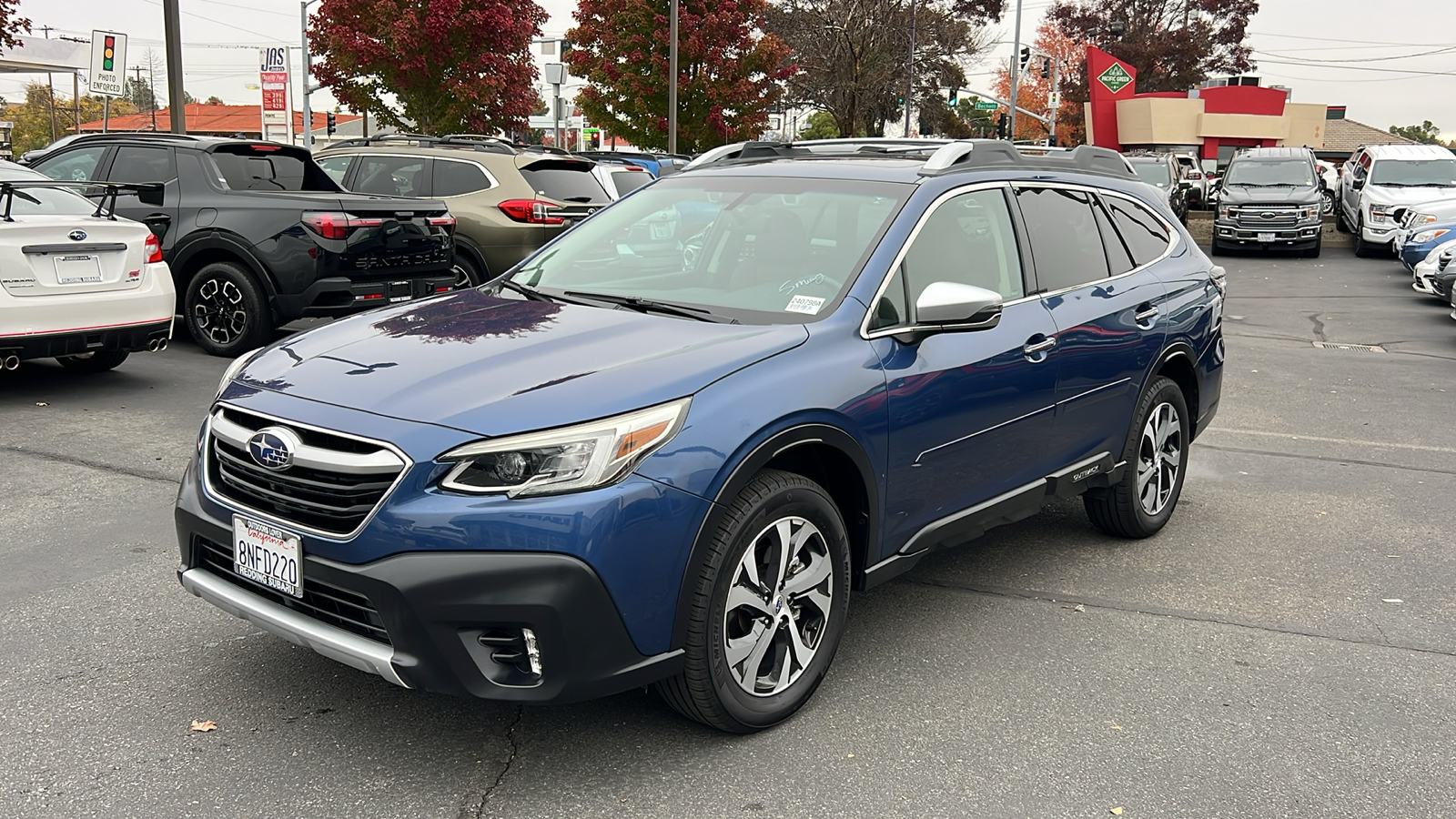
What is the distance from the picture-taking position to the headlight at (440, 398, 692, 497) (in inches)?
122

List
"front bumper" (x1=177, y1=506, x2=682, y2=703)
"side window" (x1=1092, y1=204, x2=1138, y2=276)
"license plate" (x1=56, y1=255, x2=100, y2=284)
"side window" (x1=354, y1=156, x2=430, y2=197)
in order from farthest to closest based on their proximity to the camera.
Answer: "side window" (x1=354, y1=156, x2=430, y2=197) < "license plate" (x1=56, y1=255, x2=100, y2=284) < "side window" (x1=1092, y1=204, x2=1138, y2=276) < "front bumper" (x1=177, y1=506, x2=682, y2=703)

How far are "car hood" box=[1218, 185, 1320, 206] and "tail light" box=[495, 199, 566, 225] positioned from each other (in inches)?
616

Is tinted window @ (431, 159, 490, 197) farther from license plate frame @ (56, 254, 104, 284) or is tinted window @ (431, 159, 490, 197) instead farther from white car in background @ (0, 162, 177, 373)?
license plate frame @ (56, 254, 104, 284)

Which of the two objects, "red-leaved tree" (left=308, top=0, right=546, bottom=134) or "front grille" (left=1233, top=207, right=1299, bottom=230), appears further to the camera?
"red-leaved tree" (left=308, top=0, right=546, bottom=134)

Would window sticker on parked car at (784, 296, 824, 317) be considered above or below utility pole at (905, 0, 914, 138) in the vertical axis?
below

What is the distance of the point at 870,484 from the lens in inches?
153

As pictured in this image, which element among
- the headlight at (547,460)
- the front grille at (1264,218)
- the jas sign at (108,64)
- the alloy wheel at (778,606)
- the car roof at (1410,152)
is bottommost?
the alloy wheel at (778,606)

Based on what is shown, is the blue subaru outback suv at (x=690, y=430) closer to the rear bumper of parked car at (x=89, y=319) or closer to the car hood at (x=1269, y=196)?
the rear bumper of parked car at (x=89, y=319)

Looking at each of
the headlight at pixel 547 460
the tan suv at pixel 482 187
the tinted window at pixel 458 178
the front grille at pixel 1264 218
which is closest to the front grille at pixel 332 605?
the headlight at pixel 547 460

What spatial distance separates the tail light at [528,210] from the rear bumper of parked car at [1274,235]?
616 inches

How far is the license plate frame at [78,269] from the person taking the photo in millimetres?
7625

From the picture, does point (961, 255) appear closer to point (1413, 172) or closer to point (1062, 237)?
point (1062, 237)

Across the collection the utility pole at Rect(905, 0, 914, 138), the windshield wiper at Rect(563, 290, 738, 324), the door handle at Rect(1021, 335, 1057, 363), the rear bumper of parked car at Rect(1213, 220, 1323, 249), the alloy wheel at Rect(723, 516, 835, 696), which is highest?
the utility pole at Rect(905, 0, 914, 138)

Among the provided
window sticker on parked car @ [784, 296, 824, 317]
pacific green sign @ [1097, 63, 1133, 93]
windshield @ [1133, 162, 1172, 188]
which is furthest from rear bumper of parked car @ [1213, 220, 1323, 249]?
window sticker on parked car @ [784, 296, 824, 317]
